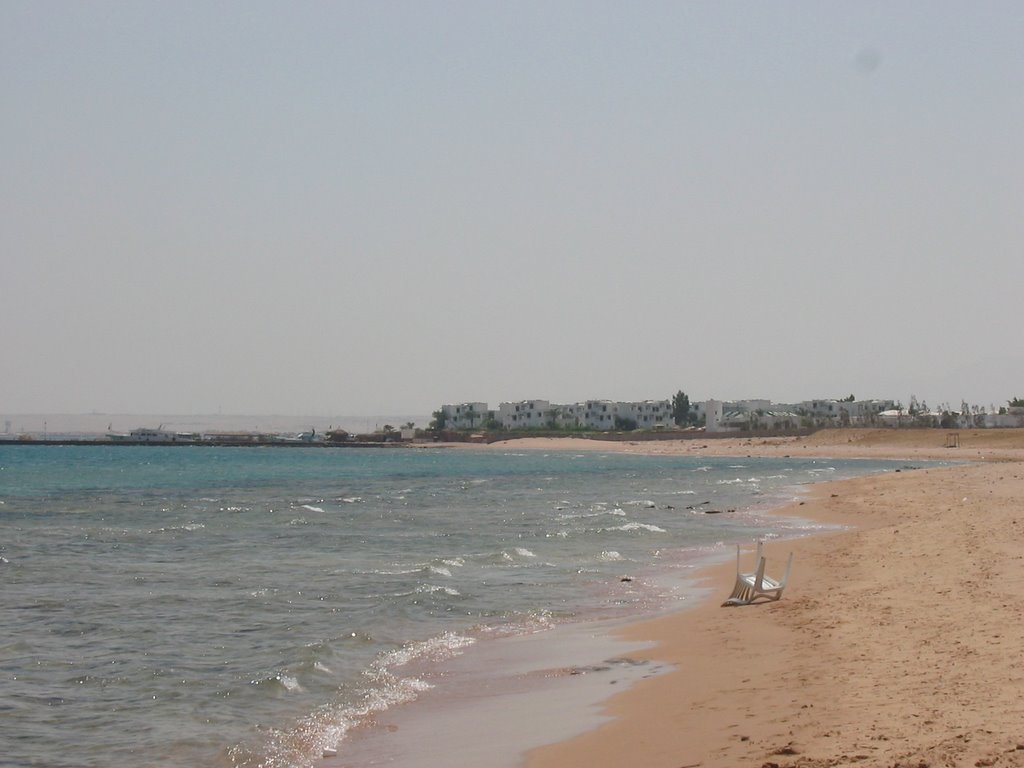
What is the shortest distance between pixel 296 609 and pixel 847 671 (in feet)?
40.0

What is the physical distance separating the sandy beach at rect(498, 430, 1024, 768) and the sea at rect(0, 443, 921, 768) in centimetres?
163

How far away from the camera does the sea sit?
13289 mm

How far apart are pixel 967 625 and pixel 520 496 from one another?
155 ft

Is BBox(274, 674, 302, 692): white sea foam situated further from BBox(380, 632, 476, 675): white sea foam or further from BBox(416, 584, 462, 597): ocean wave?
BBox(416, 584, 462, 597): ocean wave

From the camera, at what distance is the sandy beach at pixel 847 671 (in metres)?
9.41

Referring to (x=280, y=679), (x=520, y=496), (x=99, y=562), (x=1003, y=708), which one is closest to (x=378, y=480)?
(x=520, y=496)

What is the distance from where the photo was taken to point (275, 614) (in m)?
21.2

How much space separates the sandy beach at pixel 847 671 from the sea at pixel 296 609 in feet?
5.35

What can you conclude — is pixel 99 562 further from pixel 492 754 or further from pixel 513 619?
pixel 492 754

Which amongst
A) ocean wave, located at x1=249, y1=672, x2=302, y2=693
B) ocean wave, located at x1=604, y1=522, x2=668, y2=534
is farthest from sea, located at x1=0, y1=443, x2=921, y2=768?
ocean wave, located at x1=604, y1=522, x2=668, y2=534

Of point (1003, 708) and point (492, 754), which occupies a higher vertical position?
point (1003, 708)

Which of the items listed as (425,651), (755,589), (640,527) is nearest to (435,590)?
(425,651)

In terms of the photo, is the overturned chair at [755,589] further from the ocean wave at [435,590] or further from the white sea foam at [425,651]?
the ocean wave at [435,590]

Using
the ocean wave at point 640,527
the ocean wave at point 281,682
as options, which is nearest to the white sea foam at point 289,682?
the ocean wave at point 281,682
